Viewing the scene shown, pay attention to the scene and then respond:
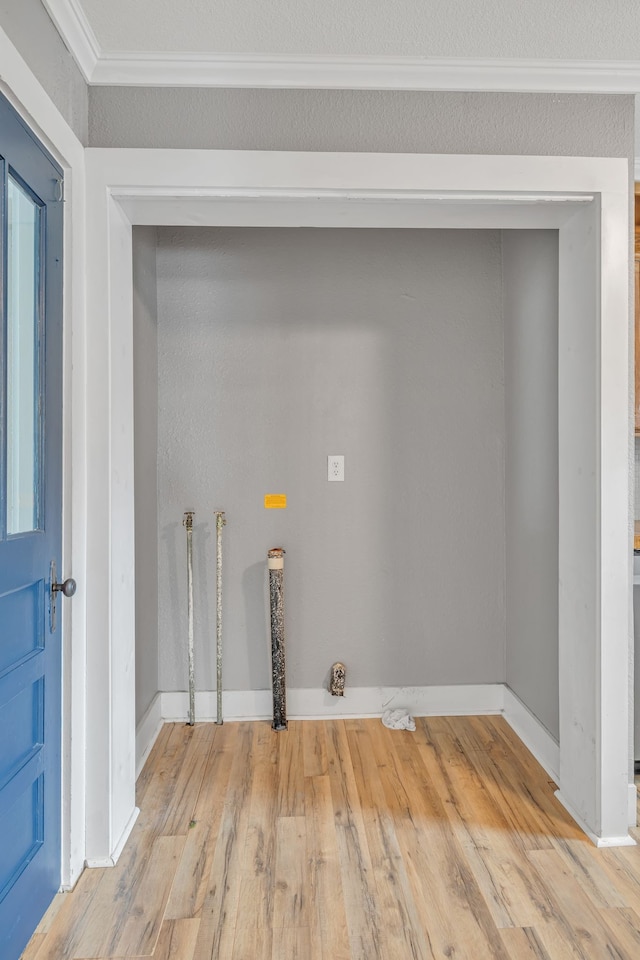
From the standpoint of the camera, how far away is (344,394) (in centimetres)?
322

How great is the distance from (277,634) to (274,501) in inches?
24.6

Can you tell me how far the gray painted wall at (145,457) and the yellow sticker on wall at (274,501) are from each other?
524 millimetres

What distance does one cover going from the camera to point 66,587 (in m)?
1.90

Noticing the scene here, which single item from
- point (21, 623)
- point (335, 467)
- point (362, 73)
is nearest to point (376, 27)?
point (362, 73)

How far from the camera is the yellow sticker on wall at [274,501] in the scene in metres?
3.22

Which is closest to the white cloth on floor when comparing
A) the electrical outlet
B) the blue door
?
the electrical outlet

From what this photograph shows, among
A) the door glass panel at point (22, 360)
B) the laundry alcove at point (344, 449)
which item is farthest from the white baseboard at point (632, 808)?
the door glass panel at point (22, 360)

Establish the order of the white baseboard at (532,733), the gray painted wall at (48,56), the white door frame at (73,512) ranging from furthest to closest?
the white baseboard at (532,733), the white door frame at (73,512), the gray painted wall at (48,56)

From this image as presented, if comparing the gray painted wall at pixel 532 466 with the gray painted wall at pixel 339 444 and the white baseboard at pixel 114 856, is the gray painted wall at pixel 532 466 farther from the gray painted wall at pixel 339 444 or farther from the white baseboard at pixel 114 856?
the white baseboard at pixel 114 856

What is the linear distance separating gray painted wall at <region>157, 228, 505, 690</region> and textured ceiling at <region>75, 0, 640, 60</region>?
3.79 feet

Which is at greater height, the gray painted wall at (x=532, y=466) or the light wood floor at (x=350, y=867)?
the gray painted wall at (x=532, y=466)

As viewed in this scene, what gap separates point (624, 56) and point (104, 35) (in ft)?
5.27

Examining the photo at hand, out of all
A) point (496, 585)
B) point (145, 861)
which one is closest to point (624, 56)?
point (496, 585)

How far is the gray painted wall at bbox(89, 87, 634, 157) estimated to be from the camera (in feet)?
6.94
